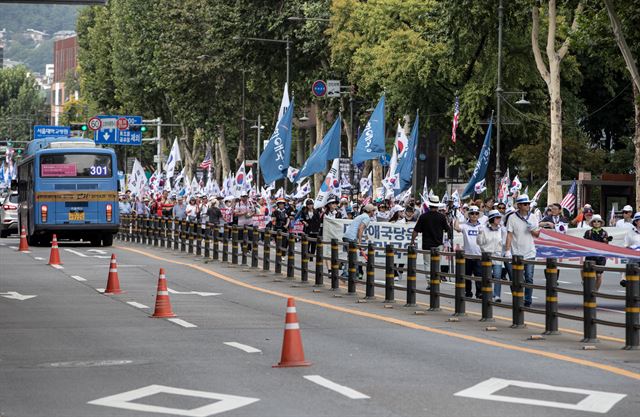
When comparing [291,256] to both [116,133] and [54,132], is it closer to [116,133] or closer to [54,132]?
[116,133]

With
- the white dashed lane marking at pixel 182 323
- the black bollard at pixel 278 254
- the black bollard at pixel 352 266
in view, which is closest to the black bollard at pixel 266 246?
the black bollard at pixel 278 254

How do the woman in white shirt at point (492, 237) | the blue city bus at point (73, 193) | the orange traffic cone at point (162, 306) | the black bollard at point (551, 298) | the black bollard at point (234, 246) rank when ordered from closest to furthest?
1. the black bollard at point (551, 298)
2. the orange traffic cone at point (162, 306)
3. the woman in white shirt at point (492, 237)
4. the black bollard at point (234, 246)
5. the blue city bus at point (73, 193)

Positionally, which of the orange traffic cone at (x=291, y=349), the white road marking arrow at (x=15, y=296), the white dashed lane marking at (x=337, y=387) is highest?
the orange traffic cone at (x=291, y=349)

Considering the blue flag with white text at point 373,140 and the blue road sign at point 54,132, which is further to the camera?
the blue road sign at point 54,132

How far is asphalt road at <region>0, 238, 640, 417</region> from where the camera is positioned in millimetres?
11766

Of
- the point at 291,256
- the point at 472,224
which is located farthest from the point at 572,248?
the point at 291,256

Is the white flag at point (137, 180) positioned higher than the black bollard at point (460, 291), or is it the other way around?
the white flag at point (137, 180)

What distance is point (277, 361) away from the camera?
14859 mm

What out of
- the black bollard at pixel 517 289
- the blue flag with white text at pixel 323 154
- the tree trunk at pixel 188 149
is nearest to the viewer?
the black bollard at pixel 517 289

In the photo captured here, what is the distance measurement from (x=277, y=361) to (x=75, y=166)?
110 feet

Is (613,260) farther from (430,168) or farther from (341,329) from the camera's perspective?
(430,168)

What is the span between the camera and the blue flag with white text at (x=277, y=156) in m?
40.9

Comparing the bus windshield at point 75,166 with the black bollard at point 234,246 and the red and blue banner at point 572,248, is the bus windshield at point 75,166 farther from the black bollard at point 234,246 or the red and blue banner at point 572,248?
the red and blue banner at point 572,248

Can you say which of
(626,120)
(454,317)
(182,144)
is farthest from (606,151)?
(454,317)
